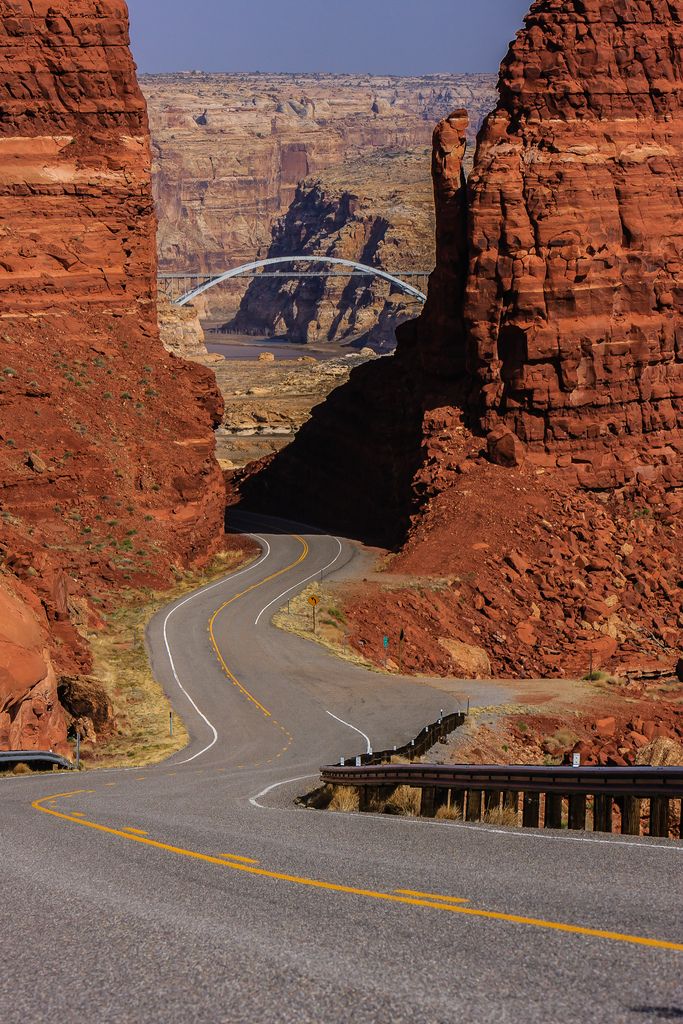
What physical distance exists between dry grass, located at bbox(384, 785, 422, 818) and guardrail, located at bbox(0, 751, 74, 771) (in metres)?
9.65

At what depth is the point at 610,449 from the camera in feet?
230

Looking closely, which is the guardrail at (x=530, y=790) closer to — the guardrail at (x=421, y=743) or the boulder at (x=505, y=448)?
the guardrail at (x=421, y=743)

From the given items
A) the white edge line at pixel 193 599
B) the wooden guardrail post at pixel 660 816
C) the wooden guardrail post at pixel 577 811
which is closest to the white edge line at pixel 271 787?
the white edge line at pixel 193 599

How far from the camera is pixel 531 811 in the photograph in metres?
20.1

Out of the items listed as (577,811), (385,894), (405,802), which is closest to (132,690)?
(405,802)

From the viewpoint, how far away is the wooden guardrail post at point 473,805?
21.1 meters

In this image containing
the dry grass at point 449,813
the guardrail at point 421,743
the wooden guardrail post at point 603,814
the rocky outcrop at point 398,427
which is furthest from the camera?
the rocky outcrop at point 398,427

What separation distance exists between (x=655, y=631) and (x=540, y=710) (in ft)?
57.6

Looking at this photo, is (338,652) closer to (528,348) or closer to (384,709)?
(384,709)

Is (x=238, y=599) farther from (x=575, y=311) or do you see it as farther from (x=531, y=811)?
(x=531, y=811)

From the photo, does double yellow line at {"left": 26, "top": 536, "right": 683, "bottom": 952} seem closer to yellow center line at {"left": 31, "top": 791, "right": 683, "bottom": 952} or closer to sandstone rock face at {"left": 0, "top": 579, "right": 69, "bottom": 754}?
yellow center line at {"left": 31, "top": 791, "right": 683, "bottom": 952}

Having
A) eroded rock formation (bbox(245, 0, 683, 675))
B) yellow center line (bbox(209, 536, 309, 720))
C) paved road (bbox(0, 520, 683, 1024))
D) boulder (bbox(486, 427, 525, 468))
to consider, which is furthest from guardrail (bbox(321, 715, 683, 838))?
boulder (bbox(486, 427, 525, 468))

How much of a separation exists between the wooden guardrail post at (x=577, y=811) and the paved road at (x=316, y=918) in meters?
1.52

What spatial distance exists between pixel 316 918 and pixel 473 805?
8693 millimetres
